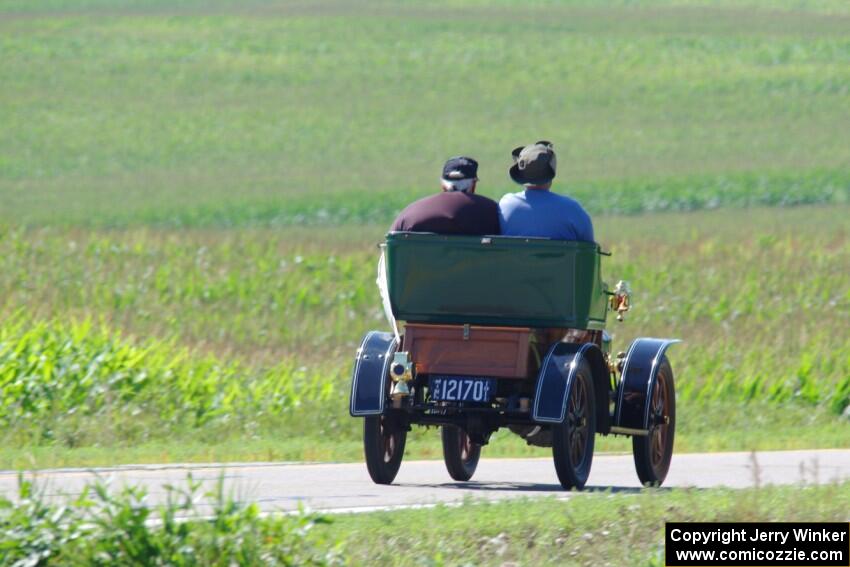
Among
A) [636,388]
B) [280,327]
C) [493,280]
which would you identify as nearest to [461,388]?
[493,280]

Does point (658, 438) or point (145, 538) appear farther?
point (658, 438)

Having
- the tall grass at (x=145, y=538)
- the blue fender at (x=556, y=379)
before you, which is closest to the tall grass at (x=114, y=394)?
the blue fender at (x=556, y=379)

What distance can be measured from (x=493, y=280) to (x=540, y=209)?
0.54 m

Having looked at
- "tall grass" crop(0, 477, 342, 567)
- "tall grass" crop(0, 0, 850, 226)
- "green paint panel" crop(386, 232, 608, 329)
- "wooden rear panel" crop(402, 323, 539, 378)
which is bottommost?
"tall grass" crop(0, 477, 342, 567)

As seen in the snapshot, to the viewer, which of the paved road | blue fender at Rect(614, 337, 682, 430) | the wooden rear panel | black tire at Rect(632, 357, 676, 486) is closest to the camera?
the paved road

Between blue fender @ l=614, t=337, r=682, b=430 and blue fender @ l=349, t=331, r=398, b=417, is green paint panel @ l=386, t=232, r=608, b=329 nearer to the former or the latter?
blue fender @ l=349, t=331, r=398, b=417

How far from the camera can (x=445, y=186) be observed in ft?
37.0

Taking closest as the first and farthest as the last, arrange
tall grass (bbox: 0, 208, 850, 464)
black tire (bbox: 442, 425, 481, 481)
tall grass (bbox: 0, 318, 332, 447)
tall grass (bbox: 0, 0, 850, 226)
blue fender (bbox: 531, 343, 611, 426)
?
blue fender (bbox: 531, 343, 611, 426) → black tire (bbox: 442, 425, 481, 481) → tall grass (bbox: 0, 318, 332, 447) → tall grass (bbox: 0, 208, 850, 464) → tall grass (bbox: 0, 0, 850, 226)

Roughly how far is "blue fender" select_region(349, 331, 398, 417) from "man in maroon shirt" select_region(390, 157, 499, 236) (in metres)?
0.76

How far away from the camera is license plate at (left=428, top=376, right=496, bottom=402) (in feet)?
35.6

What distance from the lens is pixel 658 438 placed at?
1180 cm

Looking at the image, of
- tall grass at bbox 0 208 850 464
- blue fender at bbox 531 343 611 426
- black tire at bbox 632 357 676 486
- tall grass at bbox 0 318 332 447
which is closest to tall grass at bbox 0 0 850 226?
tall grass at bbox 0 208 850 464

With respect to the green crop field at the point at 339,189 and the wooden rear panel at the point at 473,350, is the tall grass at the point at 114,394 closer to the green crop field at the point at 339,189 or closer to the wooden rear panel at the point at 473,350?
the green crop field at the point at 339,189

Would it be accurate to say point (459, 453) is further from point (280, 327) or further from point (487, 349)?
point (280, 327)
